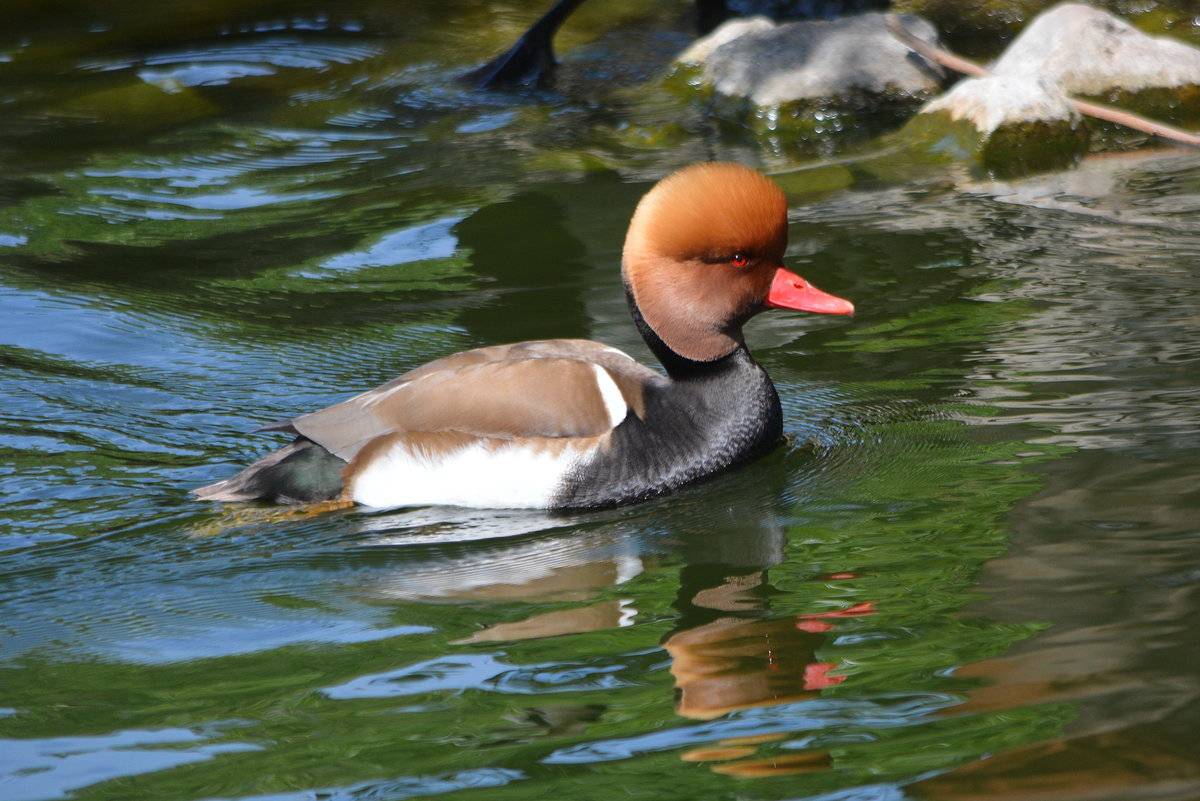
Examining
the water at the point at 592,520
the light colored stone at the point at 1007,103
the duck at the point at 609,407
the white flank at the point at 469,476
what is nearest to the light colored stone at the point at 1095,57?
the light colored stone at the point at 1007,103

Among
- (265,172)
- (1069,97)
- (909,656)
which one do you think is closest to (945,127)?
(1069,97)

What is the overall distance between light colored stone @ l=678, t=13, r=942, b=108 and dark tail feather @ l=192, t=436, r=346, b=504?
5806 millimetres

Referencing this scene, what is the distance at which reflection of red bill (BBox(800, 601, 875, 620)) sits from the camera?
4145 mm

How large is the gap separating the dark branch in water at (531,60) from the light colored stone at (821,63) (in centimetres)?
127

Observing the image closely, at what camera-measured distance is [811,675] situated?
12.5 ft

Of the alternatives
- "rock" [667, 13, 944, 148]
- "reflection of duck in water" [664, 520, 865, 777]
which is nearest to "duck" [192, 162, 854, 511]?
"reflection of duck in water" [664, 520, 865, 777]

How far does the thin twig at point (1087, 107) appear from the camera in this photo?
9109mm

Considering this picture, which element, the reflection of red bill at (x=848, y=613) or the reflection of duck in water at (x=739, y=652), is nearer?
the reflection of duck in water at (x=739, y=652)

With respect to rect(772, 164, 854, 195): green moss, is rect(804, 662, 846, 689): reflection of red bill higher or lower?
lower

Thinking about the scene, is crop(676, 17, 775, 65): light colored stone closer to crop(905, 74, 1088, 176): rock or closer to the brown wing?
crop(905, 74, 1088, 176): rock

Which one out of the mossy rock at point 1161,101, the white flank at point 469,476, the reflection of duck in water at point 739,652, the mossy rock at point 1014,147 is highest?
the mossy rock at point 1161,101

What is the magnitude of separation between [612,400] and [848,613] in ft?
4.39

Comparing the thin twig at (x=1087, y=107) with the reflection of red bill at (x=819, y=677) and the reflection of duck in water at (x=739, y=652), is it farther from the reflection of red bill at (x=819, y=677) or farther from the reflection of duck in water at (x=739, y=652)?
the reflection of red bill at (x=819, y=677)

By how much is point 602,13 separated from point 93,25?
171 inches
